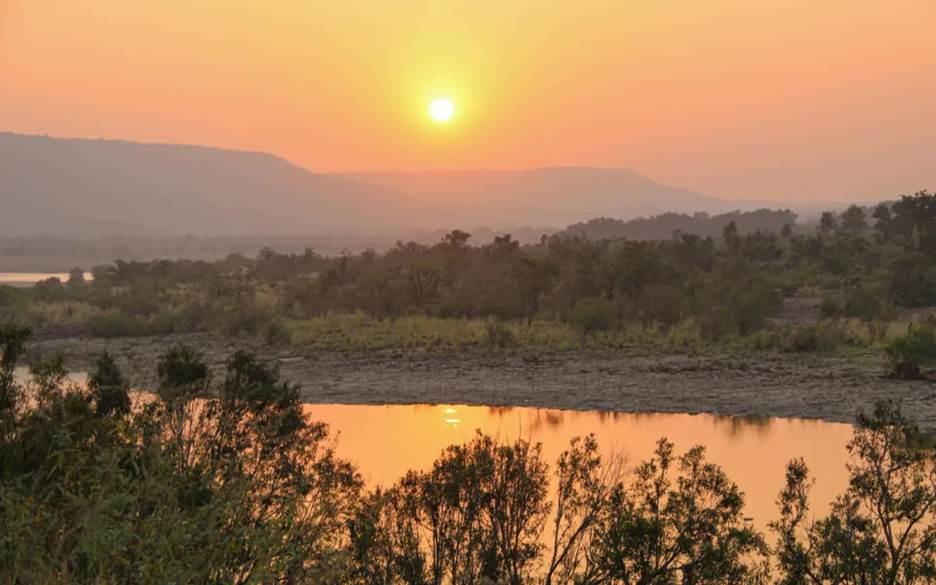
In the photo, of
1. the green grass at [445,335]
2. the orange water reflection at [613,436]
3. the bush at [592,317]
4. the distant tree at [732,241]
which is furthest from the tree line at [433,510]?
the distant tree at [732,241]

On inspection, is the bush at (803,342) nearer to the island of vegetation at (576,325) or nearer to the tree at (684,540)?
the island of vegetation at (576,325)

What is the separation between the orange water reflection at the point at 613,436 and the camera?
2202 cm

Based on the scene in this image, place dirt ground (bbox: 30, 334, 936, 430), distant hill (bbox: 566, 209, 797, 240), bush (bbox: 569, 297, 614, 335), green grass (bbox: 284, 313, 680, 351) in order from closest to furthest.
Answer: dirt ground (bbox: 30, 334, 936, 430)
green grass (bbox: 284, 313, 680, 351)
bush (bbox: 569, 297, 614, 335)
distant hill (bbox: 566, 209, 797, 240)

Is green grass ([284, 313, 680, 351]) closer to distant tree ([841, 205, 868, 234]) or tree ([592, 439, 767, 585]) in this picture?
tree ([592, 439, 767, 585])

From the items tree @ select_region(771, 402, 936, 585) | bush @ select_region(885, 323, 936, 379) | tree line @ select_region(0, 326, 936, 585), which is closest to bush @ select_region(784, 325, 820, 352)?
bush @ select_region(885, 323, 936, 379)

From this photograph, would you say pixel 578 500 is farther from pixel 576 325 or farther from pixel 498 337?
pixel 576 325

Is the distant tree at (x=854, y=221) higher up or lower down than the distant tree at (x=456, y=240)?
higher up

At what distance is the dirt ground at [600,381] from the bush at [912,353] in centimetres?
63

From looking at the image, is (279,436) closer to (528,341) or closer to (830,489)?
(830,489)

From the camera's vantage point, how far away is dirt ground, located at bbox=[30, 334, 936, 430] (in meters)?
30.9

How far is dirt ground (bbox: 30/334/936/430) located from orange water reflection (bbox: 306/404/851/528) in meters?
1.15

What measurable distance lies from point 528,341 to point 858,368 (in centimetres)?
1216

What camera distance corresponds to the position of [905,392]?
3095 cm

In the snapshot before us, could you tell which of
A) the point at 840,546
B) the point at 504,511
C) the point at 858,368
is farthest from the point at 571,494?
the point at 858,368
